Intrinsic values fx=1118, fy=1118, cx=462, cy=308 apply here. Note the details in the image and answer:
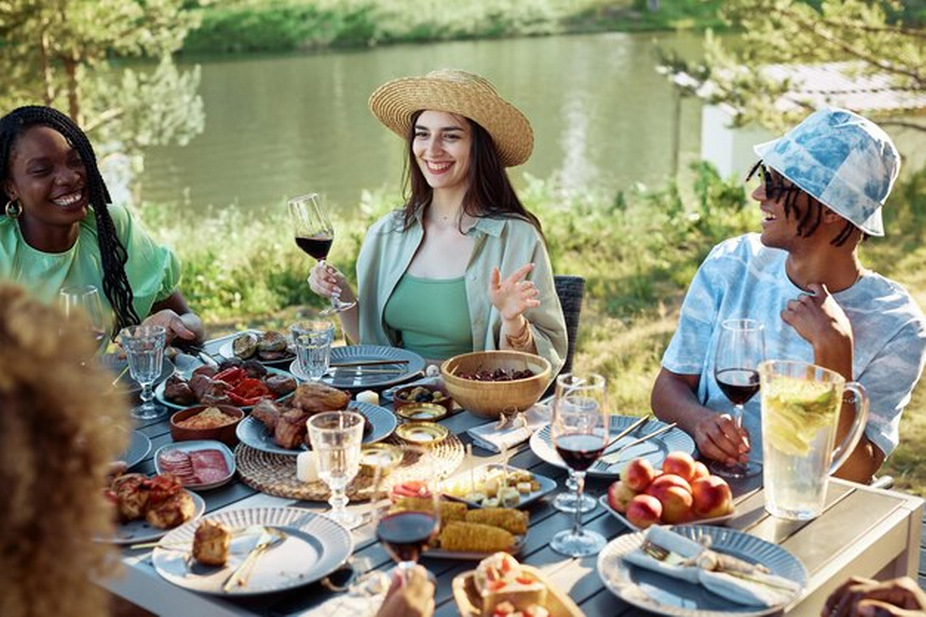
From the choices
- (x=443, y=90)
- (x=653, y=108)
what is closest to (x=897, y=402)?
(x=443, y=90)

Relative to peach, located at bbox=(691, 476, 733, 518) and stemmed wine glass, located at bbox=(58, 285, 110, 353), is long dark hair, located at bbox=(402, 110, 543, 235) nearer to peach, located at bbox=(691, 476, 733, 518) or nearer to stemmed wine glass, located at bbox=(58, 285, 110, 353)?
stemmed wine glass, located at bbox=(58, 285, 110, 353)

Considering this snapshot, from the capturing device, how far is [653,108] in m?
16.1

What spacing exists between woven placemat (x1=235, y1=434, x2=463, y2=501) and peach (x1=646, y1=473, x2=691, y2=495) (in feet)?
1.32

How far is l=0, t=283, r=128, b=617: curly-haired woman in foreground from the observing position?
3.30 feet

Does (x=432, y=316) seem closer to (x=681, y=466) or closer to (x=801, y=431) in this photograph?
(x=681, y=466)

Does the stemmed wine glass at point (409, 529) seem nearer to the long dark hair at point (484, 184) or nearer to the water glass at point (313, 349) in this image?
the water glass at point (313, 349)

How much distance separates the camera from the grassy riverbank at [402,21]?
2280cm

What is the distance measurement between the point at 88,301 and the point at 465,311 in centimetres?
115

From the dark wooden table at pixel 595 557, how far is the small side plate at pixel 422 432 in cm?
11

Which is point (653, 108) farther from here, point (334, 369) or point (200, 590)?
point (200, 590)

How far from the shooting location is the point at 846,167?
2.41m

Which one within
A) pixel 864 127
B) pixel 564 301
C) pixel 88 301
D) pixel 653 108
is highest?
pixel 864 127

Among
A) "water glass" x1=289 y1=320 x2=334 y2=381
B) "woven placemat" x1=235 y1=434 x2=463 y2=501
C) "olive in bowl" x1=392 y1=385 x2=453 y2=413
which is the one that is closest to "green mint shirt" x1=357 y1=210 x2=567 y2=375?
"olive in bowl" x1=392 y1=385 x2=453 y2=413

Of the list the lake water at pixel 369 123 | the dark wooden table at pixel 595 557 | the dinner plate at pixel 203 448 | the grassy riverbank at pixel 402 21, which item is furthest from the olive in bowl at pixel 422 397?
the grassy riverbank at pixel 402 21
